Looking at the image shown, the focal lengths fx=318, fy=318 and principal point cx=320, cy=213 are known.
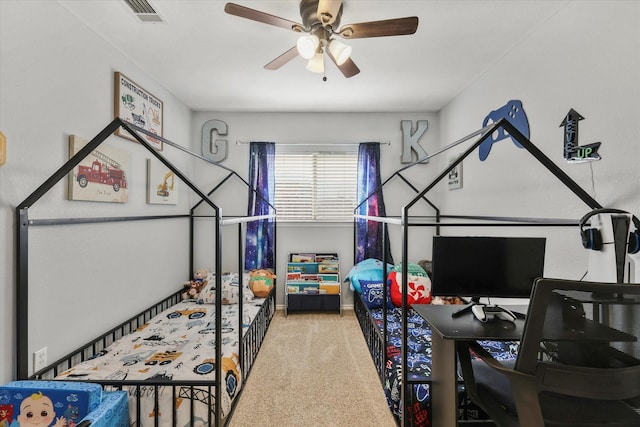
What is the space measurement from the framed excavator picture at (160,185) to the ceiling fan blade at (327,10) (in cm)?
209

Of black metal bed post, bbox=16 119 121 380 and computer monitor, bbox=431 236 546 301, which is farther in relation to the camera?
computer monitor, bbox=431 236 546 301

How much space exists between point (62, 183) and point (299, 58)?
6.15 ft

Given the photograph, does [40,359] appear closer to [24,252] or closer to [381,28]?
[24,252]

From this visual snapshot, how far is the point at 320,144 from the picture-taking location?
13.1 feet

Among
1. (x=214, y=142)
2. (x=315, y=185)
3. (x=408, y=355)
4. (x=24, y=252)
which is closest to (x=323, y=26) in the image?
(x=24, y=252)

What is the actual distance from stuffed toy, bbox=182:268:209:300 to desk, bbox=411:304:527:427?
2.57 metres

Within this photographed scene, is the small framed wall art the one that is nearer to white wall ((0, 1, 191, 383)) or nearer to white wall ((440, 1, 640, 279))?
white wall ((440, 1, 640, 279))

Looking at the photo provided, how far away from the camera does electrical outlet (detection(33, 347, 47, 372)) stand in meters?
1.69

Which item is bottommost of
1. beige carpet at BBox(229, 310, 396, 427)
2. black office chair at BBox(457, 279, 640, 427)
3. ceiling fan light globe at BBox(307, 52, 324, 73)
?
beige carpet at BBox(229, 310, 396, 427)

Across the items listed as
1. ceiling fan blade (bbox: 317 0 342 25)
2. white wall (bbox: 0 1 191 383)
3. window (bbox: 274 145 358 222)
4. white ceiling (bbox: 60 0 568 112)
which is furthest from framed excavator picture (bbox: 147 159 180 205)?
ceiling fan blade (bbox: 317 0 342 25)

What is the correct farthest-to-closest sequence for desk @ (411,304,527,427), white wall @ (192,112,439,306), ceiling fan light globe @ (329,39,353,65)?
Answer: white wall @ (192,112,439,306) → ceiling fan light globe @ (329,39,353,65) → desk @ (411,304,527,427)

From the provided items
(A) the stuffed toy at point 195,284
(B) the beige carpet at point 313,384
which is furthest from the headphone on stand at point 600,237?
(A) the stuffed toy at point 195,284

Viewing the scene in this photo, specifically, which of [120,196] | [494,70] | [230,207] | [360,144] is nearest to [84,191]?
[120,196]

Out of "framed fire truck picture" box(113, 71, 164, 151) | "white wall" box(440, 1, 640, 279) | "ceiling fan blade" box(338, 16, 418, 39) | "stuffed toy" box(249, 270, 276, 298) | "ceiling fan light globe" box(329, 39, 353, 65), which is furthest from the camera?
"stuffed toy" box(249, 270, 276, 298)
